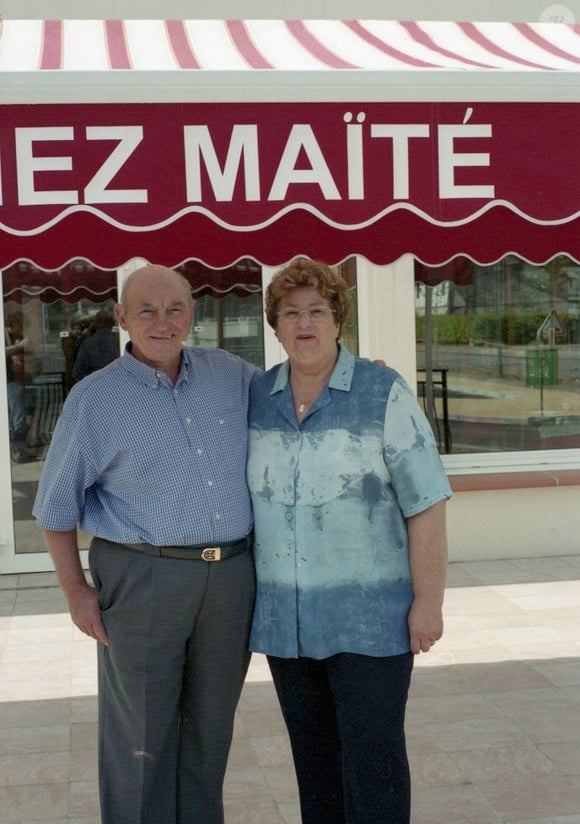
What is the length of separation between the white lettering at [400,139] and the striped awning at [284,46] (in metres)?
0.18

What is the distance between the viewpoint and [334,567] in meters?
2.60

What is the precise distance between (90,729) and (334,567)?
6.81 ft

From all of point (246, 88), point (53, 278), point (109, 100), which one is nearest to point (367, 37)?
point (246, 88)

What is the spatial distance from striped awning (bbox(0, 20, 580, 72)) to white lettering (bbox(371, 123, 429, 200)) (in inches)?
7.3

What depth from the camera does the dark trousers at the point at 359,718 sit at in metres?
Result: 2.63

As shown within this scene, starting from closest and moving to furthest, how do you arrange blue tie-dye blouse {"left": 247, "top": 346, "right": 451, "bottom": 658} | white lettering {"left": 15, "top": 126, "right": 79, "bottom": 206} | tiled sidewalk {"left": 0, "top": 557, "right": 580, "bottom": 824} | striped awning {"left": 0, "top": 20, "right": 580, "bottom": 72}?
1. blue tie-dye blouse {"left": 247, "top": 346, "right": 451, "bottom": 658}
2. white lettering {"left": 15, "top": 126, "right": 79, "bottom": 206}
3. striped awning {"left": 0, "top": 20, "right": 580, "bottom": 72}
4. tiled sidewalk {"left": 0, "top": 557, "right": 580, "bottom": 824}

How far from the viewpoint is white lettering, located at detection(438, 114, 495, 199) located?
312cm

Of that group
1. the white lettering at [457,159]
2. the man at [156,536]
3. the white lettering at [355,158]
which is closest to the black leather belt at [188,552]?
the man at [156,536]

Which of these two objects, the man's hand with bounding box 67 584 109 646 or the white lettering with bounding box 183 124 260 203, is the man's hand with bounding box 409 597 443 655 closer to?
the man's hand with bounding box 67 584 109 646

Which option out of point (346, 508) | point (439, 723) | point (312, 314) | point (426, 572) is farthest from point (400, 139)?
point (439, 723)

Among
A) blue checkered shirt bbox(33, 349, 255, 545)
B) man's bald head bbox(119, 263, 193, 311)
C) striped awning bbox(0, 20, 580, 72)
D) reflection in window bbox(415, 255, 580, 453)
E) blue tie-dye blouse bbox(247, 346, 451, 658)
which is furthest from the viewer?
reflection in window bbox(415, 255, 580, 453)

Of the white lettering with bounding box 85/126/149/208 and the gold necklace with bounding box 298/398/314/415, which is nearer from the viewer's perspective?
the gold necklace with bounding box 298/398/314/415

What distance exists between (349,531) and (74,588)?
78 cm

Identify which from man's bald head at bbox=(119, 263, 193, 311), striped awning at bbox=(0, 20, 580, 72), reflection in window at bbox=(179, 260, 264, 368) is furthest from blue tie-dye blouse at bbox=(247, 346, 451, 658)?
reflection in window at bbox=(179, 260, 264, 368)
